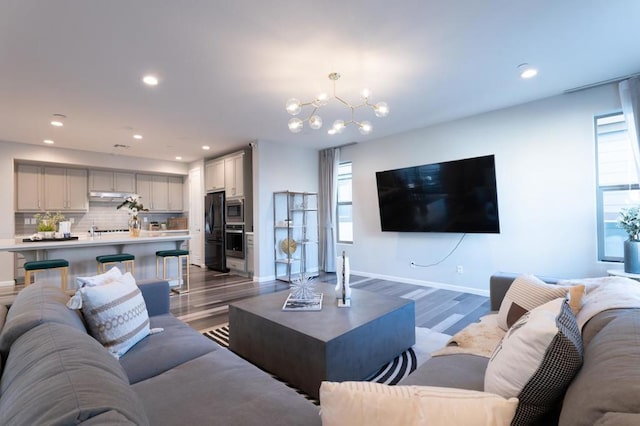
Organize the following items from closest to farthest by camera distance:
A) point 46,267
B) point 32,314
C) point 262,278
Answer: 1. point 32,314
2. point 46,267
3. point 262,278

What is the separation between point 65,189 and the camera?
6.20m

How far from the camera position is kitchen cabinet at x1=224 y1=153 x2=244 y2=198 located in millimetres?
5828

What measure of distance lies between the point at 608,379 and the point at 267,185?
17.1ft

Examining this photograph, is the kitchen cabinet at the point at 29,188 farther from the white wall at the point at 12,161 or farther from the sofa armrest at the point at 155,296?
the sofa armrest at the point at 155,296

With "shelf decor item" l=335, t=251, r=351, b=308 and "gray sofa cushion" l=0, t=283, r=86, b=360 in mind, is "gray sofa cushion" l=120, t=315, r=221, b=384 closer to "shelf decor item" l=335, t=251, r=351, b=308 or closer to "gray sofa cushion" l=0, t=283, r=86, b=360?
"gray sofa cushion" l=0, t=283, r=86, b=360

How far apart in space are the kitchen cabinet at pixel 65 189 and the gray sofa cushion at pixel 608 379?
8116 mm

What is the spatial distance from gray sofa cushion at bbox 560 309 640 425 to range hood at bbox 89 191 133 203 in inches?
319

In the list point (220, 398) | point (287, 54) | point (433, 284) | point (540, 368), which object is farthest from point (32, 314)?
point (433, 284)

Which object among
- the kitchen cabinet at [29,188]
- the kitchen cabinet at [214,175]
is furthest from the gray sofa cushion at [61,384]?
the kitchen cabinet at [29,188]

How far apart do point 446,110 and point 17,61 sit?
15.5 ft

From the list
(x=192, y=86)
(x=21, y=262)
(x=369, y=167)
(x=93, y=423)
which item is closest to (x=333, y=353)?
(x=93, y=423)

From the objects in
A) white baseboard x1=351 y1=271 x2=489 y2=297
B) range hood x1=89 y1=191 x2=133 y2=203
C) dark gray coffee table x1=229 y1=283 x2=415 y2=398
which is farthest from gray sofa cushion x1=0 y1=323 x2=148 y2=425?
range hood x1=89 y1=191 x2=133 y2=203

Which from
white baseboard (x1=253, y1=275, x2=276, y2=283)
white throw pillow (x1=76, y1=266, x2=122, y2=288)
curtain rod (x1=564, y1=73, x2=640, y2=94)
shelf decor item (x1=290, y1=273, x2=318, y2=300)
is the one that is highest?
curtain rod (x1=564, y1=73, x2=640, y2=94)

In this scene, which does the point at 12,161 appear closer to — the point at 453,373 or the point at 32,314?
the point at 32,314
